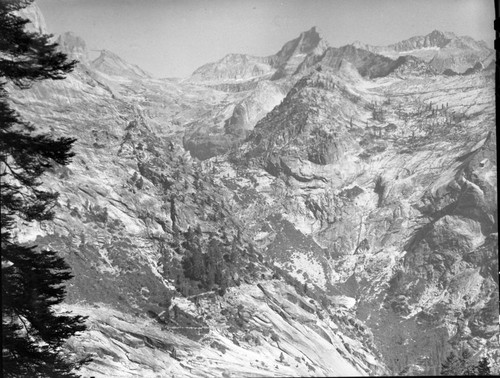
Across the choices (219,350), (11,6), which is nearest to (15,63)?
(11,6)

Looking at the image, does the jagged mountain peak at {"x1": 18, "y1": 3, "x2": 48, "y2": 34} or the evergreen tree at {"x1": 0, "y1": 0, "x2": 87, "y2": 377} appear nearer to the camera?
the evergreen tree at {"x1": 0, "y1": 0, "x2": 87, "y2": 377}

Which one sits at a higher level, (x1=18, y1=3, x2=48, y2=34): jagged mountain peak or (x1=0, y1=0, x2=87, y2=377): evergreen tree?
(x1=18, y1=3, x2=48, y2=34): jagged mountain peak

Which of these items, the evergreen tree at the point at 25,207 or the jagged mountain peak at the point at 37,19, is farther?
the jagged mountain peak at the point at 37,19

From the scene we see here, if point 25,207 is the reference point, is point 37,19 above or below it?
above

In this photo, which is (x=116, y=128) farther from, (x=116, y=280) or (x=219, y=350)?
(x=219, y=350)

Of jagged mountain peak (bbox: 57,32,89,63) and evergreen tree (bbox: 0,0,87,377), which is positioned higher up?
jagged mountain peak (bbox: 57,32,89,63)

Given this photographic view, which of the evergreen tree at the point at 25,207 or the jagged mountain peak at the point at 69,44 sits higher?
the jagged mountain peak at the point at 69,44

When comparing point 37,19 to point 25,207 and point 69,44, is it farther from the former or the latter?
point 25,207

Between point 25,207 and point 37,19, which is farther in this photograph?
point 37,19

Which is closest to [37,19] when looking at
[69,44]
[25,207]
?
[69,44]
